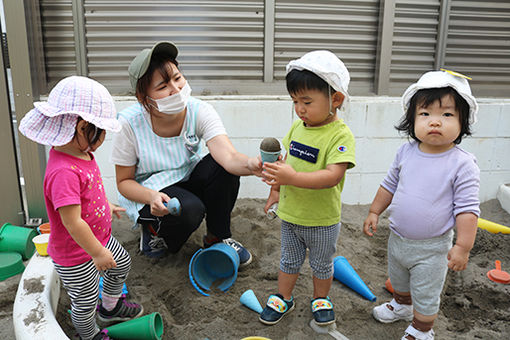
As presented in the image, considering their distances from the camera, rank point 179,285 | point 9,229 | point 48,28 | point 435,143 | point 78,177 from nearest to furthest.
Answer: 1. point 78,177
2. point 435,143
3. point 179,285
4. point 9,229
5. point 48,28

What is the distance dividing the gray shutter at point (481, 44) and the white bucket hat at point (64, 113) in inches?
149

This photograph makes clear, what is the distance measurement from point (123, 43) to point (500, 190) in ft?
12.5

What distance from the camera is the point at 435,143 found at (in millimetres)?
1989

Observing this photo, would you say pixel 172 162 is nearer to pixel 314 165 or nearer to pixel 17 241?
pixel 314 165

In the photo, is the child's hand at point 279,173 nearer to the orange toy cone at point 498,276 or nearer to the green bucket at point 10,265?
the orange toy cone at point 498,276

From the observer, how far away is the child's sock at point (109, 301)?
2.26m

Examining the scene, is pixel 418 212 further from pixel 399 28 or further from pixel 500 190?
pixel 399 28

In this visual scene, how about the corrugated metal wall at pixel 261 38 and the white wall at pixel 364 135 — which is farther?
the corrugated metal wall at pixel 261 38

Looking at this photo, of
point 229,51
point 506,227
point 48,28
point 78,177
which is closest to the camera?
point 78,177

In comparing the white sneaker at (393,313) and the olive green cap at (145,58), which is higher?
the olive green cap at (145,58)

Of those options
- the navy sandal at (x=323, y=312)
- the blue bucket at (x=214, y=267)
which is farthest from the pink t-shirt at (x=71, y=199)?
the navy sandal at (x=323, y=312)

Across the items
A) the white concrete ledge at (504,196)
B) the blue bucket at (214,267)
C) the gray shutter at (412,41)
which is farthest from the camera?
the gray shutter at (412,41)

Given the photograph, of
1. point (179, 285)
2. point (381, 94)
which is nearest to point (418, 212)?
point (179, 285)

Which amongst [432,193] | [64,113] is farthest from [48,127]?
[432,193]
